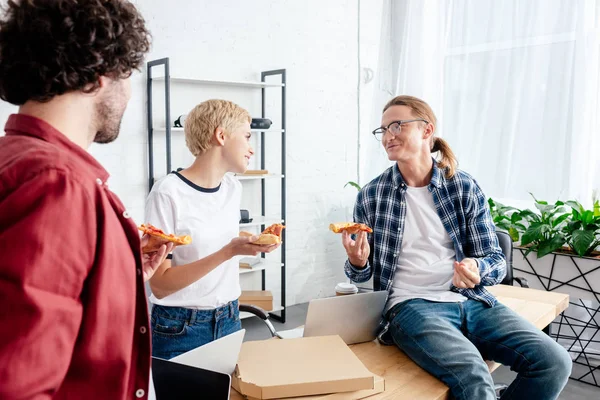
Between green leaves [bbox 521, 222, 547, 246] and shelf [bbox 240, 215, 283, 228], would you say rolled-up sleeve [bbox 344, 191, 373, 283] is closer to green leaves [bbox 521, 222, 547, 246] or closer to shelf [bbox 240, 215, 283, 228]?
green leaves [bbox 521, 222, 547, 246]

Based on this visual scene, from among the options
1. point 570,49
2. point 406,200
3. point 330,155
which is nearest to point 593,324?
point 570,49

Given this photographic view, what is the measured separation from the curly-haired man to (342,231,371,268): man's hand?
1.20m

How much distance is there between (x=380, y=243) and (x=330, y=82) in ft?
9.18

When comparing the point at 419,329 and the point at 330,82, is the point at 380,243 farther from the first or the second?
the point at 330,82

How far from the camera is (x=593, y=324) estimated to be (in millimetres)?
3441

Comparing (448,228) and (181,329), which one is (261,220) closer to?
(448,228)

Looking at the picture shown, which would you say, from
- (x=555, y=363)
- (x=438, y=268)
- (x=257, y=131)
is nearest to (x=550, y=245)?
(x=438, y=268)

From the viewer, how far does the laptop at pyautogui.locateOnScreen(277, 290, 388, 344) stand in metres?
1.71

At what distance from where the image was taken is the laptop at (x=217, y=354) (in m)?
1.33

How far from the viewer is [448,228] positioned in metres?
2.09

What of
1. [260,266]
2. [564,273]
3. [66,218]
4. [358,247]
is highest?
[66,218]

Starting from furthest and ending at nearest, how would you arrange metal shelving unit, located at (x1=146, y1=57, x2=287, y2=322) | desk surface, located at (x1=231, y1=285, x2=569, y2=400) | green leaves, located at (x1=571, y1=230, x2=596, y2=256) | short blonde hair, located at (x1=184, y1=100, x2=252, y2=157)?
metal shelving unit, located at (x1=146, y1=57, x2=287, y2=322), green leaves, located at (x1=571, y1=230, x2=596, y2=256), short blonde hair, located at (x1=184, y1=100, x2=252, y2=157), desk surface, located at (x1=231, y1=285, x2=569, y2=400)

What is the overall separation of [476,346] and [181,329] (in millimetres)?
1037

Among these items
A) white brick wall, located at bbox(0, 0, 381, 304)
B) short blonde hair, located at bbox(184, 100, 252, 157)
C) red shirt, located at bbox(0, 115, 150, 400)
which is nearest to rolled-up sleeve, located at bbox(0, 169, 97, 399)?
red shirt, located at bbox(0, 115, 150, 400)
